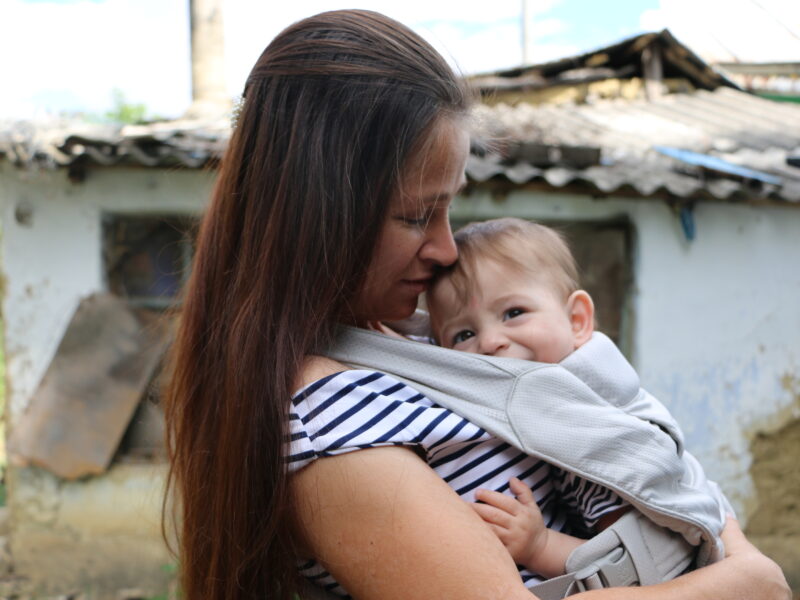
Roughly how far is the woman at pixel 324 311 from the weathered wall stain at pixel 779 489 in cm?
467

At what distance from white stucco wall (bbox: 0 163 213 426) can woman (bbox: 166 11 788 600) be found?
12.9ft

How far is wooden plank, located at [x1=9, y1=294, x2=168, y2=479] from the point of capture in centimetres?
512

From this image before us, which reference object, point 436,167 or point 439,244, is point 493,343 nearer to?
point 439,244

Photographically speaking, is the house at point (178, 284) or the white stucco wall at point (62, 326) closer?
the house at point (178, 284)

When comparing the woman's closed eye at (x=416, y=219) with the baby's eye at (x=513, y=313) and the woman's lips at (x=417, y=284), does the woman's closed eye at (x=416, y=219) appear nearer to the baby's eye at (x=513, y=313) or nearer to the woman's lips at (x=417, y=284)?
the woman's lips at (x=417, y=284)

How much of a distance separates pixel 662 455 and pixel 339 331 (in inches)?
24.6

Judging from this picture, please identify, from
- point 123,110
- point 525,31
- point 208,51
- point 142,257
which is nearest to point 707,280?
point 142,257

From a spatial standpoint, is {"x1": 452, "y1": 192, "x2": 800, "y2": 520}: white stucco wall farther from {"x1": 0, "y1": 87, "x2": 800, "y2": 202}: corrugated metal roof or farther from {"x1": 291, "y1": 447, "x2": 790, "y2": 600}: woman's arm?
{"x1": 291, "y1": 447, "x2": 790, "y2": 600}: woman's arm

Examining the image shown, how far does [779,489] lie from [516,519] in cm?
518

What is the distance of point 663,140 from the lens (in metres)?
6.46

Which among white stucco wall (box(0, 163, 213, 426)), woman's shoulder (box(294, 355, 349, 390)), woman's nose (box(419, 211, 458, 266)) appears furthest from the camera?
white stucco wall (box(0, 163, 213, 426))

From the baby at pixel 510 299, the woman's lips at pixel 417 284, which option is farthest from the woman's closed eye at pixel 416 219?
the baby at pixel 510 299

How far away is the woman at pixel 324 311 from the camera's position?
118 cm

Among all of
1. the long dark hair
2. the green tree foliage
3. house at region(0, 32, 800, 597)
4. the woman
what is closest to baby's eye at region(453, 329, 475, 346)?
the woman
